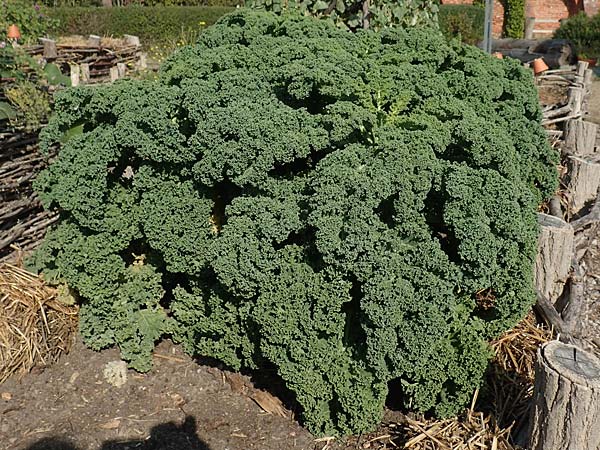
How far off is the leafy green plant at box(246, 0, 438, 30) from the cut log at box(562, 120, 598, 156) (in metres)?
2.61

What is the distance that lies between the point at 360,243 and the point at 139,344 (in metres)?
1.99

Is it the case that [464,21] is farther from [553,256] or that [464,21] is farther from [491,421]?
[491,421]

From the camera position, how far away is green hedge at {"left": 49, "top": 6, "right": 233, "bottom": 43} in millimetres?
18562

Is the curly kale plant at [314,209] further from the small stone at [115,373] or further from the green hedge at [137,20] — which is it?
the green hedge at [137,20]

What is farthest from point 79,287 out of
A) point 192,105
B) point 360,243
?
point 360,243

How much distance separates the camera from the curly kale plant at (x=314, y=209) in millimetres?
3172

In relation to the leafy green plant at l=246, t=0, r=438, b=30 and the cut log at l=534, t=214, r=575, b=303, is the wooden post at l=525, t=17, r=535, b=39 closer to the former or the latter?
the leafy green plant at l=246, t=0, r=438, b=30

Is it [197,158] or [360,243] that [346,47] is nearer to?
[197,158]

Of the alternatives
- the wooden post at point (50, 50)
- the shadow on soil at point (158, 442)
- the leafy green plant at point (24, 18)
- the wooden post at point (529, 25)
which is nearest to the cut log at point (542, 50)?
the wooden post at point (529, 25)

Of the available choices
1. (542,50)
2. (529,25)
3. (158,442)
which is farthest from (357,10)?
(529,25)

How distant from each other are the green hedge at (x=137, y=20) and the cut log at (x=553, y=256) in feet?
53.3

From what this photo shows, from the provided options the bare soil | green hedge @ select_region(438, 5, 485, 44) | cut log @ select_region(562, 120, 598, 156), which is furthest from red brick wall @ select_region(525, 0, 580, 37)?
the bare soil

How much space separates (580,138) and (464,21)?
1403 cm

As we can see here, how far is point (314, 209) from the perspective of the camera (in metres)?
3.19
